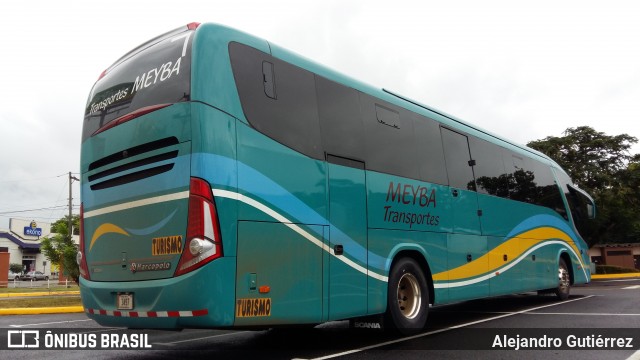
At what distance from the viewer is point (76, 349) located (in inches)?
271

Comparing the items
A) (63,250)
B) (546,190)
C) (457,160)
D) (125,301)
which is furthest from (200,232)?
(63,250)

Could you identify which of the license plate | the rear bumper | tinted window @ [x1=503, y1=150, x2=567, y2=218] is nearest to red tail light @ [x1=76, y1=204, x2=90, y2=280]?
the license plate

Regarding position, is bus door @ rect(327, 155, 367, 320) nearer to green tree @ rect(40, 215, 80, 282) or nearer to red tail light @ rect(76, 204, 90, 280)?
red tail light @ rect(76, 204, 90, 280)

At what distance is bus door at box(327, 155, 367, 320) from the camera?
18.6ft

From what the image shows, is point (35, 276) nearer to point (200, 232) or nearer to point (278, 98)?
point (278, 98)

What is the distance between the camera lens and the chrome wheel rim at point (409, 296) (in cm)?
696

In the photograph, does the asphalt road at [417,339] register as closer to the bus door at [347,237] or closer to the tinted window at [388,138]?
the bus door at [347,237]

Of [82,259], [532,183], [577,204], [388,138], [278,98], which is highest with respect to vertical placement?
[278,98]

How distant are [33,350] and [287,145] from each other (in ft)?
16.0

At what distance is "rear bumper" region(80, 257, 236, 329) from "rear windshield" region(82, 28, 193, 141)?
1.76 metres

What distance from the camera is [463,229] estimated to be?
8.26m

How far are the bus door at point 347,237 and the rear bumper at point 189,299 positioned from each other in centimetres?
148

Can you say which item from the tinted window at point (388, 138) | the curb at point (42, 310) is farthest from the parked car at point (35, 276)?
the tinted window at point (388, 138)

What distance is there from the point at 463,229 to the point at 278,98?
4.45 meters
